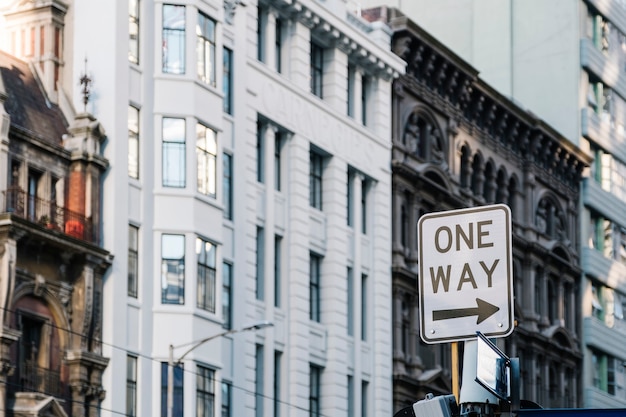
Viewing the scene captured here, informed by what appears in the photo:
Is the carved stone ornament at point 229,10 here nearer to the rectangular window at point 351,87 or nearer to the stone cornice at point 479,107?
the rectangular window at point 351,87

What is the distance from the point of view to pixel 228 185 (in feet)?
165

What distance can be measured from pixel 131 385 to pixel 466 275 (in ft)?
117

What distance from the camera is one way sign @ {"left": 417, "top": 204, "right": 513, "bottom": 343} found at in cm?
1046

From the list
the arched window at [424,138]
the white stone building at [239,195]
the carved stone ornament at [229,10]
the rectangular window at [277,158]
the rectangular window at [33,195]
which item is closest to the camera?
the rectangular window at [33,195]

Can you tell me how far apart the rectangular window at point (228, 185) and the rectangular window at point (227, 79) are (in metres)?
1.38

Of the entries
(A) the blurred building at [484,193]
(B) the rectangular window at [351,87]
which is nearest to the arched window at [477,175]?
(A) the blurred building at [484,193]

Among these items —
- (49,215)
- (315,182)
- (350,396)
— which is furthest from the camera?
(350,396)

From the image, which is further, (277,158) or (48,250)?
(277,158)

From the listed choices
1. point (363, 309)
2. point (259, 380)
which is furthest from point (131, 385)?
point (363, 309)

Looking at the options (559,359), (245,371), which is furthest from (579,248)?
(245,371)

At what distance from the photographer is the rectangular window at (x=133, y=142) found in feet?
152

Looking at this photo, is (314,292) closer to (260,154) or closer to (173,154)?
(260,154)

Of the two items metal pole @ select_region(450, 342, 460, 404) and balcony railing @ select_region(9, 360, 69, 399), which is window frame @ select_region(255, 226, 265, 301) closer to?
balcony railing @ select_region(9, 360, 69, 399)

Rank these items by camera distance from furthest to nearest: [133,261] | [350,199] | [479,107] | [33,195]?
[479,107], [350,199], [133,261], [33,195]
